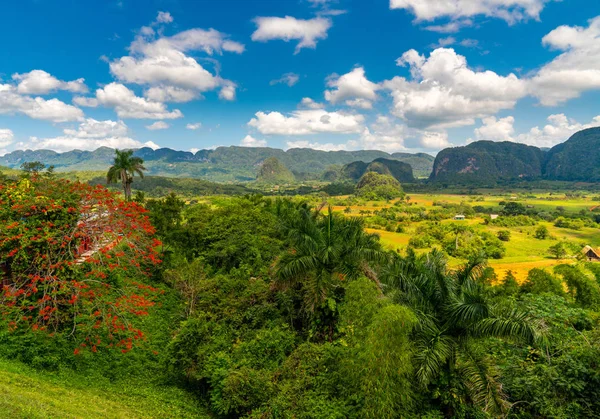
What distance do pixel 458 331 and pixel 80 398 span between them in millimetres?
9962

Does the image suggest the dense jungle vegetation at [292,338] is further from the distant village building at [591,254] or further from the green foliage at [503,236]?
the green foliage at [503,236]

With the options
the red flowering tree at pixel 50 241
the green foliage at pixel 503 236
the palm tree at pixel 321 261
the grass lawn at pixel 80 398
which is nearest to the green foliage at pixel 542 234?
the green foliage at pixel 503 236

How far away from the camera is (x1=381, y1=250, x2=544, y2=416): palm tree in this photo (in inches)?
303

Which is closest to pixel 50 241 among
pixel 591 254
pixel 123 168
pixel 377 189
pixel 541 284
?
pixel 123 168

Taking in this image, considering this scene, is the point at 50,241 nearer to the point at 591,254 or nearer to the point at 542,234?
the point at 591,254

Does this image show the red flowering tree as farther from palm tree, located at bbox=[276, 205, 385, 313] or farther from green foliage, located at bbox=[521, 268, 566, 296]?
green foliage, located at bbox=[521, 268, 566, 296]

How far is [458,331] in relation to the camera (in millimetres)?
8500

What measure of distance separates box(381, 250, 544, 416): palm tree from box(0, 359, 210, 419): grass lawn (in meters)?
6.95

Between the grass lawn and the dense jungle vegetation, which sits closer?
the grass lawn

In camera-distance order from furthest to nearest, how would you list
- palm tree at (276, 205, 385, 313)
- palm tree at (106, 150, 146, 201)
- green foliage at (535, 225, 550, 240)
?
1. green foliage at (535, 225, 550, 240)
2. palm tree at (106, 150, 146, 201)
3. palm tree at (276, 205, 385, 313)

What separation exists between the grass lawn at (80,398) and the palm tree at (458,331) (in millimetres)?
6954

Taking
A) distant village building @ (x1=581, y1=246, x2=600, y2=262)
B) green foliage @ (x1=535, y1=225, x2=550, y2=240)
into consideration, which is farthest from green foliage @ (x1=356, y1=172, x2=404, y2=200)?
distant village building @ (x1=581, y1=246, x2=600, y2=262)

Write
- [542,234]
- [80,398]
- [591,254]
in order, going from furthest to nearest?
1. [542,234]
2. [591,254]
3. [80,398]

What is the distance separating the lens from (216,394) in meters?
9.61
